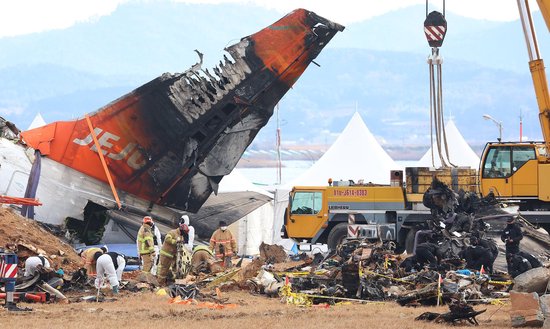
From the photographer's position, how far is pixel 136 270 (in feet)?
88.0

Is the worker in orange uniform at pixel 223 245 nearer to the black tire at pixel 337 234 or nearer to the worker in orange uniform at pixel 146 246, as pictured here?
the worker in orange uniform at pixel 146 246

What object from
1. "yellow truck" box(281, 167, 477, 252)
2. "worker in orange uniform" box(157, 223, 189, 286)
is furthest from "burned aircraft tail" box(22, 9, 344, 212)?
"worker in orange uniform" box(157, 223, 189, 286)

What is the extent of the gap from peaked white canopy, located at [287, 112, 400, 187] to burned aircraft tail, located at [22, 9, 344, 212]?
11.7 m

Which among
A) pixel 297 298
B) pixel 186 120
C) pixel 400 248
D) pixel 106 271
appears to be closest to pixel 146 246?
Answer: pixel 106 271

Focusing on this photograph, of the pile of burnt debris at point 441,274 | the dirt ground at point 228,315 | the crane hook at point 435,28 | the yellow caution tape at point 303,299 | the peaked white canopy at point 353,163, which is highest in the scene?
the crane hook at point 435,28

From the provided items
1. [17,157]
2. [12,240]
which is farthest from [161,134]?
[12,240]

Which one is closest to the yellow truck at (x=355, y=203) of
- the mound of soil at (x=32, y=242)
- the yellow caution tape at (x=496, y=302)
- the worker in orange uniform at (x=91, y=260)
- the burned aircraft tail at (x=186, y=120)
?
the burned aircraft tail at (x=186, y=120)

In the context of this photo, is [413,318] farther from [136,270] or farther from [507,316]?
[136,270]

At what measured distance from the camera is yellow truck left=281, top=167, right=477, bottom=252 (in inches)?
1262

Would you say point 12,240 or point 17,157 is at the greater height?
point 17,157

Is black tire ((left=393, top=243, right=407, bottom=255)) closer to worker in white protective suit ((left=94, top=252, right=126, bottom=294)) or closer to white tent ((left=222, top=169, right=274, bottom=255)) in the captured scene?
white tent ((left=222, top=169, right=274, bottom=255))

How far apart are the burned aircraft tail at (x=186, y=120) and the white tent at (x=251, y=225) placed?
4877 mm

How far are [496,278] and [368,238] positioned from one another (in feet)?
24.6

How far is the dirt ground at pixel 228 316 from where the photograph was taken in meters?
16.0
